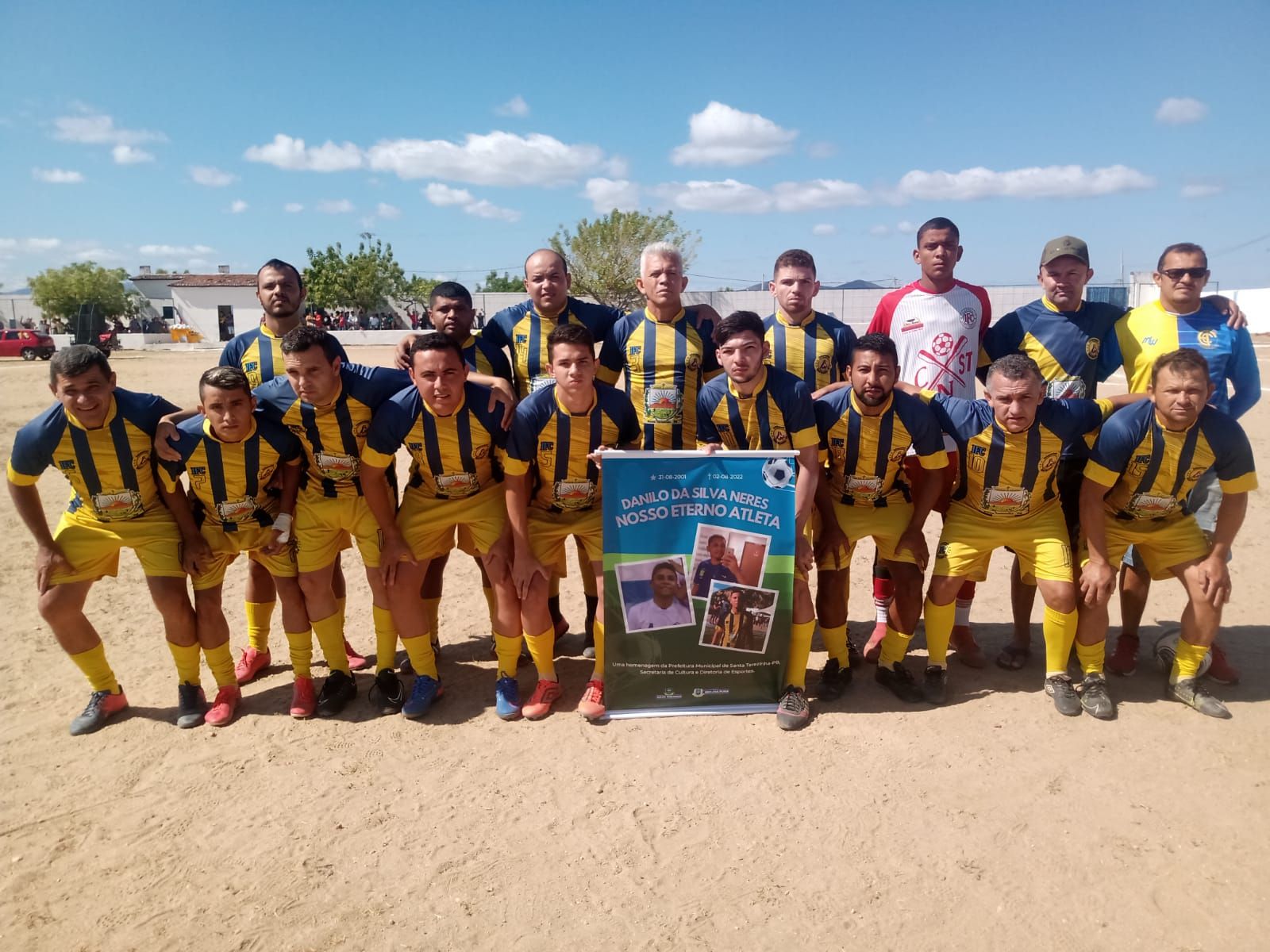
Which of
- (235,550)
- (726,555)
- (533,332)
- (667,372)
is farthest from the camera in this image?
(533,332)

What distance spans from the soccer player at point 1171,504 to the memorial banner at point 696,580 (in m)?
1.86

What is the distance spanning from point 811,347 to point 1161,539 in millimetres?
2449

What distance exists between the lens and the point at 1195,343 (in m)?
4.95

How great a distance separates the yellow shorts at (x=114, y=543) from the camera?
4.74 meters

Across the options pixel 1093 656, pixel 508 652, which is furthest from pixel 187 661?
pixel 1093 656

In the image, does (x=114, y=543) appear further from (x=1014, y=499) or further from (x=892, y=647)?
(x=1014, y=499)

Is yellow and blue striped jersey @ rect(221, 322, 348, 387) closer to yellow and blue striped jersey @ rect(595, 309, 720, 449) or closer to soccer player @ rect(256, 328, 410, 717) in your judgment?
soccer player @ rect(256, 328, 410, 717)

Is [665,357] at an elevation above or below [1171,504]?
above

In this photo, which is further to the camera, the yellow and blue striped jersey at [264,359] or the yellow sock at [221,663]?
the yellow and blue striped jersey at [264,359]

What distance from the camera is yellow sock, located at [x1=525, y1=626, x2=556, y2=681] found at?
4.86 metres

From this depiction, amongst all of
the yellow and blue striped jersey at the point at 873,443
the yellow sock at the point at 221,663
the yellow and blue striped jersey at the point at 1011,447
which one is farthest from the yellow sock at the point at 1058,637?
the yellow sock at the point at 221,663

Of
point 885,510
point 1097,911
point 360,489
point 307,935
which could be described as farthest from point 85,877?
point 885,510

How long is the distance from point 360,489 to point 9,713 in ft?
8.37

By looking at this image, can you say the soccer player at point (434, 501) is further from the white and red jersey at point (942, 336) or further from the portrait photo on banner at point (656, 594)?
the white and red jersey at point (942, 336)
